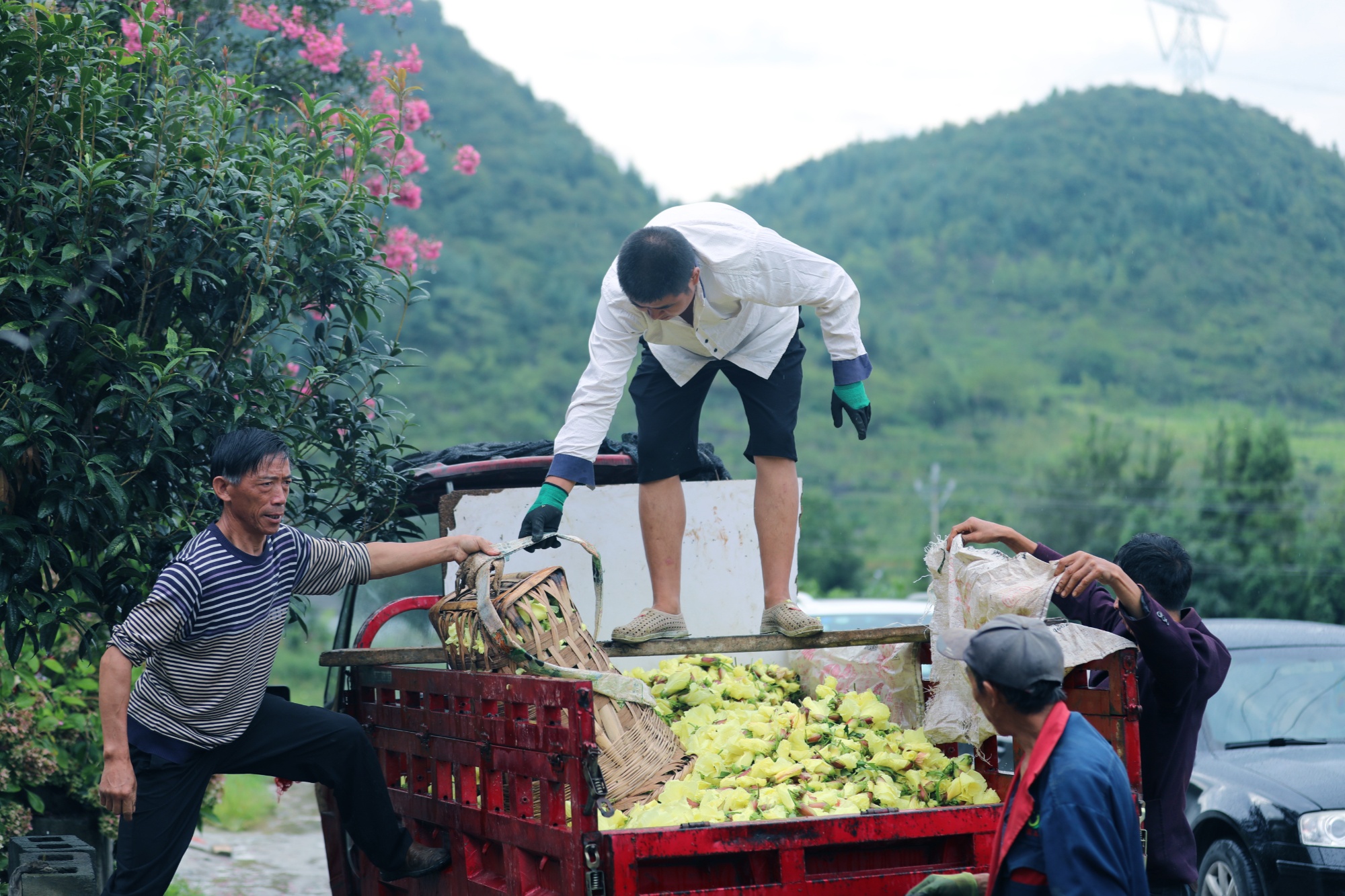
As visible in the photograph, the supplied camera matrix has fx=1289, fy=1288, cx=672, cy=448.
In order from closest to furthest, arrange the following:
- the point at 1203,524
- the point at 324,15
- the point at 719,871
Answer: the point at 719,871, the point at 324,15, the point at 1203,524

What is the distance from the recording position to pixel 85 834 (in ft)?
21.2

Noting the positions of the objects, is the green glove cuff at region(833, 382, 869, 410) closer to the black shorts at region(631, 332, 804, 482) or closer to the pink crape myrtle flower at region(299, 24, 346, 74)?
the black shorts at region(631, 332, 804, 482)

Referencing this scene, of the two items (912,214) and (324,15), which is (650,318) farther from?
A: (912,214)

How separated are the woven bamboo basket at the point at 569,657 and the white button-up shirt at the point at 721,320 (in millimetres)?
865

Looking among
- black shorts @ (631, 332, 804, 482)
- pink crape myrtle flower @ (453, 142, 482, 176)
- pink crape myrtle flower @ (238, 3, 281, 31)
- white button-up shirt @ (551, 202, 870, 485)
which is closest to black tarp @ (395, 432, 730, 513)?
black shorts @ (631, 332, 804, 482)

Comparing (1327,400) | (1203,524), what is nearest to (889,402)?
(1327,400)

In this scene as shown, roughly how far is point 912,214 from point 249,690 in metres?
69.1

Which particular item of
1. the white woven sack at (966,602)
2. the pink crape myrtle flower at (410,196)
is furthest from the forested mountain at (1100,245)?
the white woven sack at (966,602)

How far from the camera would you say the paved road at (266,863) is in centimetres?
788

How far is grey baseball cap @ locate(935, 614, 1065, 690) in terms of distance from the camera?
2652 millimetres

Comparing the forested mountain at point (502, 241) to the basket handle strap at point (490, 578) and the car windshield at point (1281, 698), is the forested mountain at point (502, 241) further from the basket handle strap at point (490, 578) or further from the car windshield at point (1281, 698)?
the basket handle strap at point (490, 578)

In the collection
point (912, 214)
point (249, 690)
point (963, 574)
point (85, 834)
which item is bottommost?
point (85, 834)

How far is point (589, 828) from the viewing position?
3.17m

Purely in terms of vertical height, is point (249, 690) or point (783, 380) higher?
point (783, 380)
